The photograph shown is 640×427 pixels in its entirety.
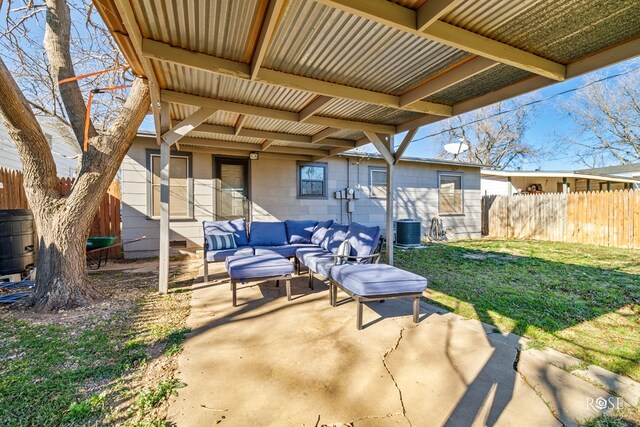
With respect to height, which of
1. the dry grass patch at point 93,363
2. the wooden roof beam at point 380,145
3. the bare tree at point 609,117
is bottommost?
the dry grass patch at point 93,363

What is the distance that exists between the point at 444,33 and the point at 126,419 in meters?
3.65

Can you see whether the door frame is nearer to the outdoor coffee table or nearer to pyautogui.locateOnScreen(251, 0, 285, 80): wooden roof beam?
the outdoor coffee table

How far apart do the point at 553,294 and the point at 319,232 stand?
3978 mm

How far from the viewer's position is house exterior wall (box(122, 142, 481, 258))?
23.1 feet

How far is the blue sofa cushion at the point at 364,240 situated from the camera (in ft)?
14.6

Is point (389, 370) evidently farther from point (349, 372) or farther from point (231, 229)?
point (231, 229)

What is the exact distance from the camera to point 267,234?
612 cm

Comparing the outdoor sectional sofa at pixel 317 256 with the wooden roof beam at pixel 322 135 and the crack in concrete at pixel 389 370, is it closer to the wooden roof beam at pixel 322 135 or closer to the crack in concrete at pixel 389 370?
the crack in concrete at pixel 389 370

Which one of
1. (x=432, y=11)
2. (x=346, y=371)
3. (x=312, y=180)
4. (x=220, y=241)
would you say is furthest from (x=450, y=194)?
(x=346, y=371)

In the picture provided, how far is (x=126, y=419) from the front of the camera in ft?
5.93

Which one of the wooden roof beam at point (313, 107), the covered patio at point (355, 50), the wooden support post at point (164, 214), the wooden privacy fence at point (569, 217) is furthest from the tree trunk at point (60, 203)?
the wooden privacy fence at point (569, 217)

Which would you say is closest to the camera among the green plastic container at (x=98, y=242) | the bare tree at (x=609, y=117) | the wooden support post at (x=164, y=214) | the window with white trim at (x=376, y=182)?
the wooden support post at (x=164, y=214)

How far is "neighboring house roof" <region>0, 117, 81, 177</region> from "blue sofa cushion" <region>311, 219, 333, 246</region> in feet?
15.4

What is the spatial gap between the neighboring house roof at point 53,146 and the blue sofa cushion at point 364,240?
5.30 meters
